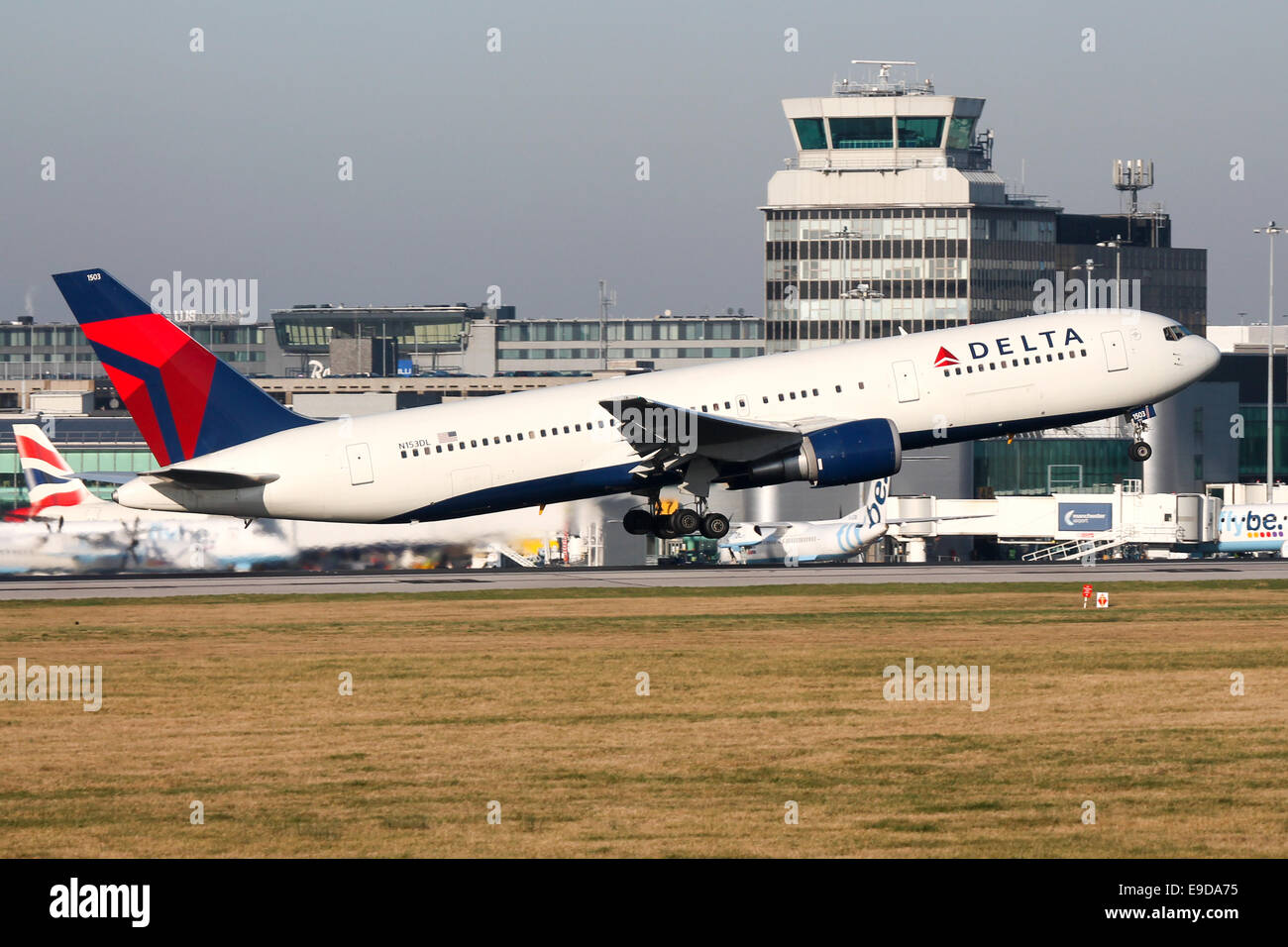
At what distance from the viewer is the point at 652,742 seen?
1040 inches

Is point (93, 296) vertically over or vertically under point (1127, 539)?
over

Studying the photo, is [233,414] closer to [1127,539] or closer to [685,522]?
[685,522]

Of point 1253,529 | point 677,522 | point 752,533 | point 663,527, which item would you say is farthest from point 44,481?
point 1253,529

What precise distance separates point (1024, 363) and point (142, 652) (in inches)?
1124

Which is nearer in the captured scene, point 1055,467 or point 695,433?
point 695,433

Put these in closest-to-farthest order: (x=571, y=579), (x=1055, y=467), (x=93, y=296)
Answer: (x=93, y=296) < (x=571, y=579) < (x=1055, y=467)

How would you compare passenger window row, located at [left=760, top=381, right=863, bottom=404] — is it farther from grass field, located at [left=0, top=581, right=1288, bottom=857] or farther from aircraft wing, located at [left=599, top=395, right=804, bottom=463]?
grass field, located at [left=0, top=581, right=1288, bottom=857]

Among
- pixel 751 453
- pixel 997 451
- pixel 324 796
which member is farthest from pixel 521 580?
pixel 997 451

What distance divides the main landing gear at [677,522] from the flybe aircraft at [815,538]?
131 ft

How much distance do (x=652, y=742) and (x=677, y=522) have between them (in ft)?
92.0

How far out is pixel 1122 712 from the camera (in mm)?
28969

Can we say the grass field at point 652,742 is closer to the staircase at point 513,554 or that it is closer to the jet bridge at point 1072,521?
the staircase at point 513,554

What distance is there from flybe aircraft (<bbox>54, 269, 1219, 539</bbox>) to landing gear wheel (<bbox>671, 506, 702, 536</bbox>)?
54 millimetres

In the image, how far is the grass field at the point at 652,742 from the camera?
20.1 m
